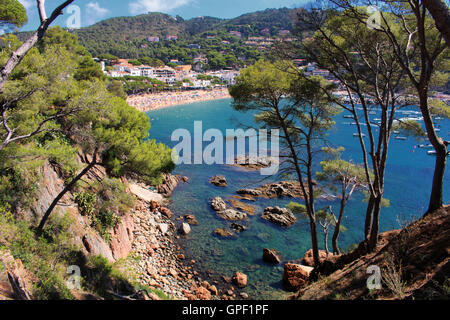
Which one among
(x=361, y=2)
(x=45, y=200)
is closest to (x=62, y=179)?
(x=45, y=200)

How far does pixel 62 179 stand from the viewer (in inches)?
328

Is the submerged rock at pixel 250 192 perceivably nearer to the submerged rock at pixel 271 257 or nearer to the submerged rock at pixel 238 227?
the submerged rock at pixel 238 227

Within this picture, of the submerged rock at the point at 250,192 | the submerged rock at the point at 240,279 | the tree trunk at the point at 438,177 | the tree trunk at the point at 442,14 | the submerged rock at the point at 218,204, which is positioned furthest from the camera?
the submerged rock at the point at 250,192

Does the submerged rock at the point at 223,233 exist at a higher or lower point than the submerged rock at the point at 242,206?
lower

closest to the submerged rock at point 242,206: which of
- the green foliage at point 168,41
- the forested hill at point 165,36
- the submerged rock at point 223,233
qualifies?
the submerged rock at point 223,233

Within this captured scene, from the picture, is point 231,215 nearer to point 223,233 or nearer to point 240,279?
point 223,233

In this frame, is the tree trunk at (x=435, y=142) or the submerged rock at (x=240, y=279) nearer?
the tree trunk at (x=435, y=142)

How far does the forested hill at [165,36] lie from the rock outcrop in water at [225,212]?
96.7m

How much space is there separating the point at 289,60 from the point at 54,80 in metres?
7.03

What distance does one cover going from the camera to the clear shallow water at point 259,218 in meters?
10.2

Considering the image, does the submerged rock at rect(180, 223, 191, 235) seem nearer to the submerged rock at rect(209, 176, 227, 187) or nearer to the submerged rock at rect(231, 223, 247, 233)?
the submerged rock at rect(231, 223, 247, 233)

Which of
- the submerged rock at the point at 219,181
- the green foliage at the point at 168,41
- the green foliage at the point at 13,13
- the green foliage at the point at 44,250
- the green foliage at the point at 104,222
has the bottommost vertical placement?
A: the submerged rock at the point at 219,181

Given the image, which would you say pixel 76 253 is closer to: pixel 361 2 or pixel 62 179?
pixel 62 179
